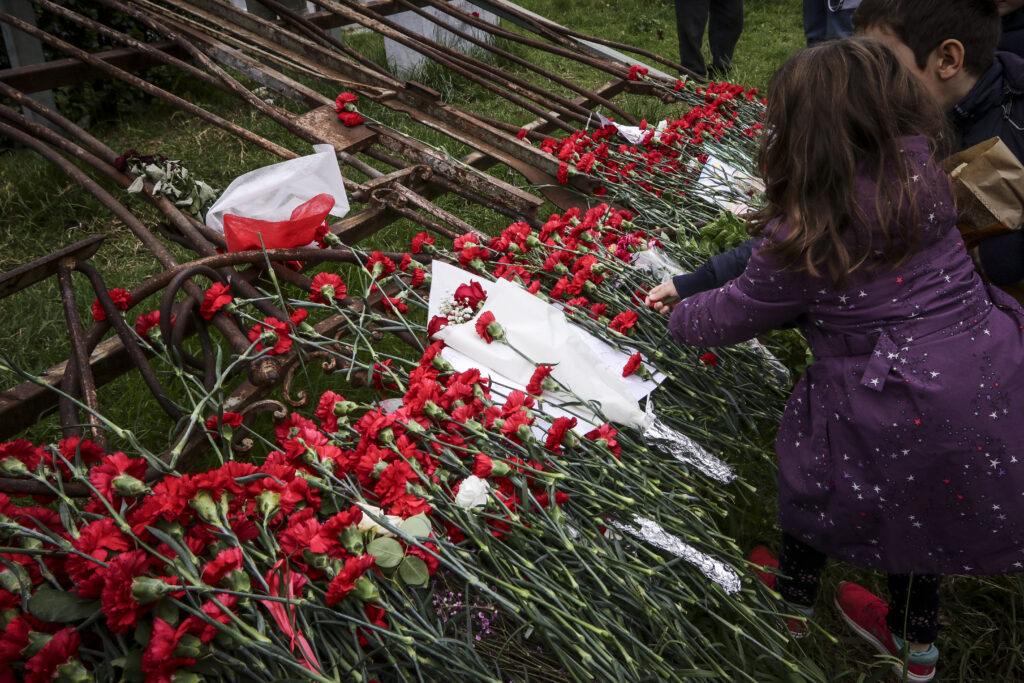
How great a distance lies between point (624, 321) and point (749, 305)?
47 centimetres

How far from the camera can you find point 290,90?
2.77 metres

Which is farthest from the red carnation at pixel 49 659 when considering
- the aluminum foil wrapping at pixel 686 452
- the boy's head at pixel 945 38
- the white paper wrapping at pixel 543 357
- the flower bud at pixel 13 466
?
the boy's head at pixel 945 38

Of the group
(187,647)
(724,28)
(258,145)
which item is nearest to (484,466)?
(187,647)

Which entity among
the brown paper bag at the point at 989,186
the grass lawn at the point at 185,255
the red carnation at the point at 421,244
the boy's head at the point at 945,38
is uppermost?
the boy's head at the point at 945,38

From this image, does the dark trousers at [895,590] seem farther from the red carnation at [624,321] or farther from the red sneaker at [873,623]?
the red carnation at [624,321]

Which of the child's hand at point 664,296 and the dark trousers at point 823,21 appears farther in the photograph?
the dark trousers at point 823,21

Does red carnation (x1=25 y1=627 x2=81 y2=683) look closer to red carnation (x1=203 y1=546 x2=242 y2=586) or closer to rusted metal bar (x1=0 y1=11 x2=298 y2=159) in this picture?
red carnation (x1=203 y1=546 x2=242 y2=586)

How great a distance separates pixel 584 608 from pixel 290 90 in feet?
7.35

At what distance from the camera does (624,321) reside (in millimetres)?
1965

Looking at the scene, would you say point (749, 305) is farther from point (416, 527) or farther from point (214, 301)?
point (214, 301)

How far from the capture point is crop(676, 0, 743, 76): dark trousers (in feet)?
17.6

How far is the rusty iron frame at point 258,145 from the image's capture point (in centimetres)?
160

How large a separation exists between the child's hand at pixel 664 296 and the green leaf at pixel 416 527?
2.96 feet

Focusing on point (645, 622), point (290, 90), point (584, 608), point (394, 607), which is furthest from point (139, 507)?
point (290, 90)
